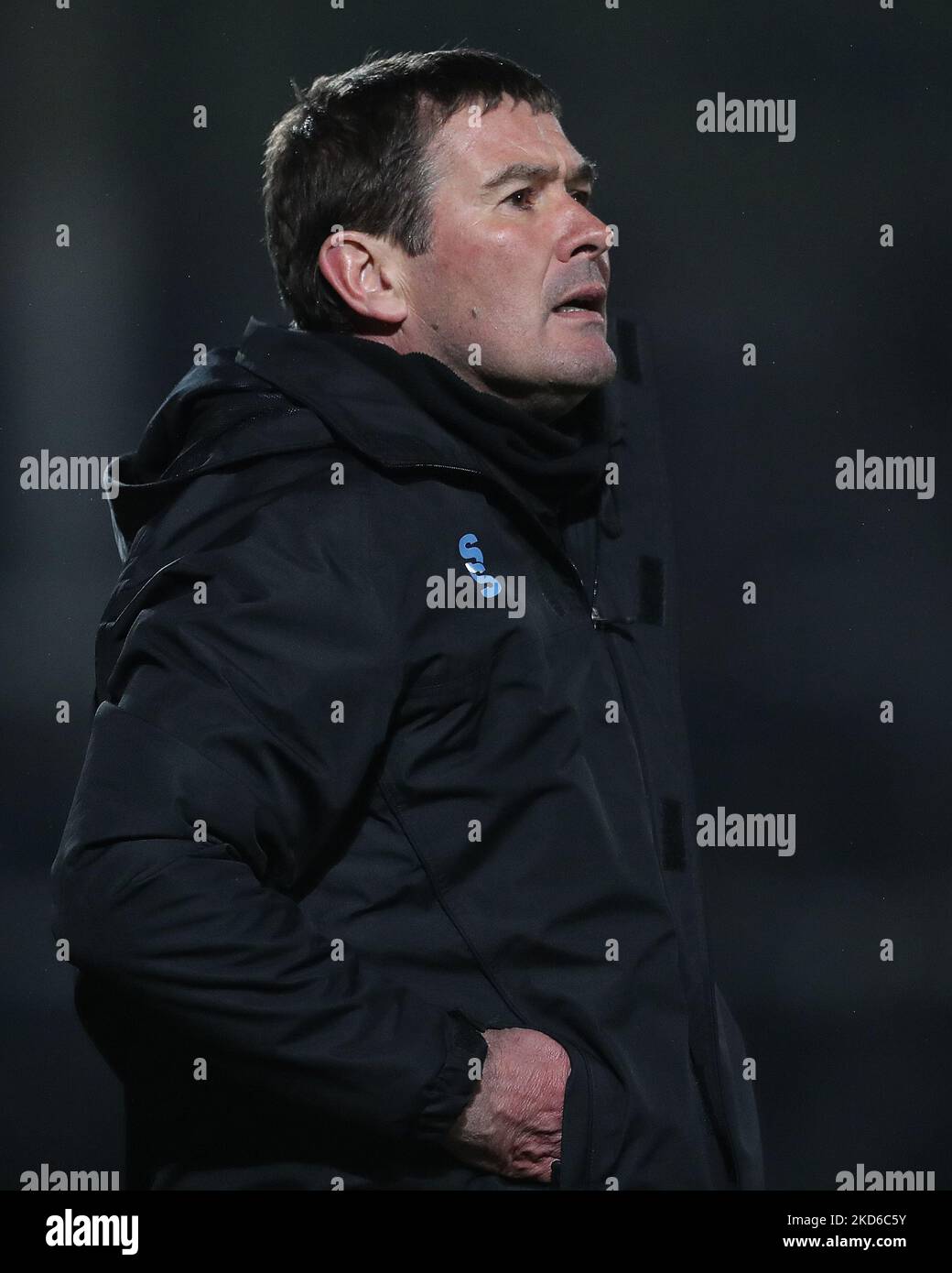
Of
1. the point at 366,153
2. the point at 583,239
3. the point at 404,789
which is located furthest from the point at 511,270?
the point at 404,789

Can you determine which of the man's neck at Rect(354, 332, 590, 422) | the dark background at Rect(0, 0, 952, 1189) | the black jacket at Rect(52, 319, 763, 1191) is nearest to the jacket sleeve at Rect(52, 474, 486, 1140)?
the black jacket at Rect(52, 319, 763, 1191)

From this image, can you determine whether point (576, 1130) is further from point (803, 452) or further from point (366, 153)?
point (803, 452)

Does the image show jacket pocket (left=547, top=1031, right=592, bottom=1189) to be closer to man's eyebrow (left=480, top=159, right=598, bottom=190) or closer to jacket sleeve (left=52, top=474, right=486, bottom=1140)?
jacket sleeve (left=52, top=474, right=486, bottom=1140)

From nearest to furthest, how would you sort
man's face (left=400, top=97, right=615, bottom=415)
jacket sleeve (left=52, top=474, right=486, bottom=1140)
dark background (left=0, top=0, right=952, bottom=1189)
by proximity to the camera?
1. jacket sleeve (left=52, top=474, right=486, bottom=1140)
2. man's face (left=400, top=97, right=615, bottom=415)
3. dark background (left=0, top=0, right=952, bottom=1189)

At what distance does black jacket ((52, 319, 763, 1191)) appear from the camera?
1013 millimetres

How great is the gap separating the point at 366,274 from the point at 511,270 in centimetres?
14

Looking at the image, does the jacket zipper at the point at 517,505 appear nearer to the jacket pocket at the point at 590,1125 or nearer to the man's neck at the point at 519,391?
the man's neck at the point at 519,391

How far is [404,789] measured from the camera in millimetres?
1090

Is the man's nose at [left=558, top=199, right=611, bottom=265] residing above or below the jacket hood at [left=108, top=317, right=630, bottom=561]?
above

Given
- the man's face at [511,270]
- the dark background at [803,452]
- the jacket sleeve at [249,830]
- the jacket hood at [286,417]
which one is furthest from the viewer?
the dark background at [803,452]

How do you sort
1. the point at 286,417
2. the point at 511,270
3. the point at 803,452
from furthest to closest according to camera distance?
the point at 803,452 → the point at 511,270 → the point at 286,417

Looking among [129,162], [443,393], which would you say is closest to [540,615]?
[443,393]

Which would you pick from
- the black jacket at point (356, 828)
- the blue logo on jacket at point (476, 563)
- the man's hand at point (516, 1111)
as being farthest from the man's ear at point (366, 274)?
the man's hand at point (516, 1111)

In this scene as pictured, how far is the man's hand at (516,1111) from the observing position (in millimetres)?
1042
